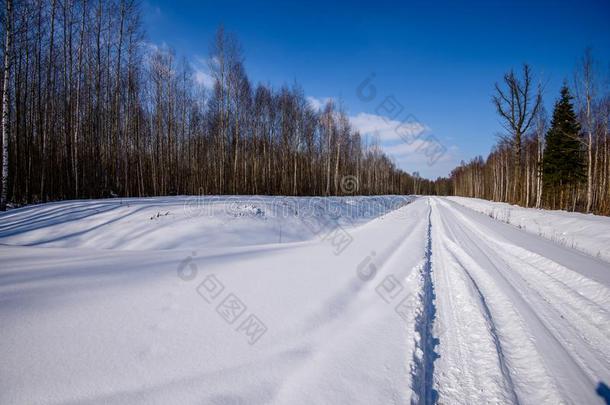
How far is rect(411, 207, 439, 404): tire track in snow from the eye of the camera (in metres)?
1.77

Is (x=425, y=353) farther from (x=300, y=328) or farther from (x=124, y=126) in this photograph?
(x=124, y=126)

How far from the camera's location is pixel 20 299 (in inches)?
104

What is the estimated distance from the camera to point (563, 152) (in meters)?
19.9

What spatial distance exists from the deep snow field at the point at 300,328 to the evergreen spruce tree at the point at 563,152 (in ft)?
72.3

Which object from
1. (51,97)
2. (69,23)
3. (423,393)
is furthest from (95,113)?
(423,393)

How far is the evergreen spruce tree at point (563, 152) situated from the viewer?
1967cm

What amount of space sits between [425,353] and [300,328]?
48.7 inches

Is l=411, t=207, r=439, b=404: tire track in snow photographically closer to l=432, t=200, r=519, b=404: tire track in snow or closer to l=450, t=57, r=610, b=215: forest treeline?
l=432, t=200, r=519, b=404: tire track in snow

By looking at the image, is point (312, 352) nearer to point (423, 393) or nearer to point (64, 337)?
point (423, 393)

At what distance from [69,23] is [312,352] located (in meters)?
22.2

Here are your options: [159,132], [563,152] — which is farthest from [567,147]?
[159,132]

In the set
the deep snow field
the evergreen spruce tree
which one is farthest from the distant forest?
the deep snow field
